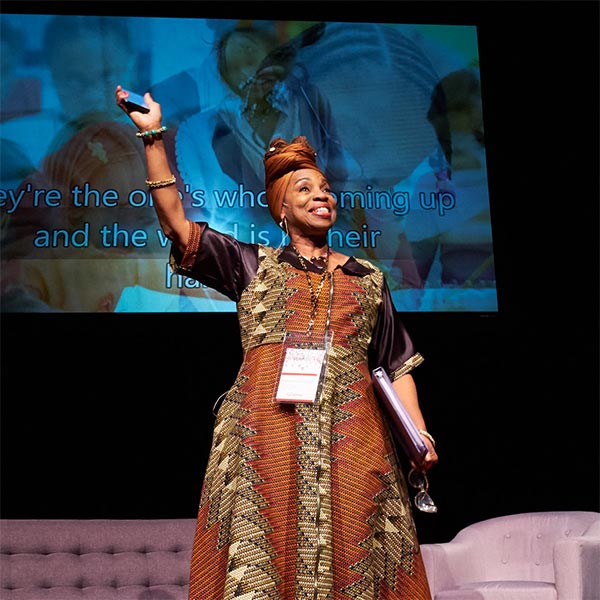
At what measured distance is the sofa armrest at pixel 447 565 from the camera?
356 cm

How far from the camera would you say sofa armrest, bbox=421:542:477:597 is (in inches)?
140

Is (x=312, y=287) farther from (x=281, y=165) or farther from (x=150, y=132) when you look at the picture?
(x=150, y=132)

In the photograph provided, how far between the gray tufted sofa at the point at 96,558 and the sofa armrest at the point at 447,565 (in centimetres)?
94

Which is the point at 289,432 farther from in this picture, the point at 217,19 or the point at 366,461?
the point at 217,19

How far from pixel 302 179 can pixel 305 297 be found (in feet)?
1.05

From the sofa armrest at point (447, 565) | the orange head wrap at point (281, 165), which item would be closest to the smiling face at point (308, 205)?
the orange head wrap at point (281, 165)

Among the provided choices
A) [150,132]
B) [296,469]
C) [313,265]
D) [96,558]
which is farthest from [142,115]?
[96,558]

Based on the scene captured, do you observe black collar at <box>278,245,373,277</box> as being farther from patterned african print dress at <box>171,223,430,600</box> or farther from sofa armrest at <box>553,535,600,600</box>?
sofa armrest at <box>553,535,600,600</box>

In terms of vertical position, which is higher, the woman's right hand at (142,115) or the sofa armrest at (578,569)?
the woman's right hand at (142,115)

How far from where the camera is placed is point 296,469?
1.76 m

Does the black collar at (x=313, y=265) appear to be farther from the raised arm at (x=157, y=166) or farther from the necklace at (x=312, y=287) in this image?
the raised arm at (x=157, y=166)

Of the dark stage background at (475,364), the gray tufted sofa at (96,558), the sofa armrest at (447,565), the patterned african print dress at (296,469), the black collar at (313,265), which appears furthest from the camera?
the dark stage background at (475,364)

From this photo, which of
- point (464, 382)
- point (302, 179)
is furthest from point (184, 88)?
point (302, 179)

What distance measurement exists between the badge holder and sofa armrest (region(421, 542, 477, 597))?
6.40ft
